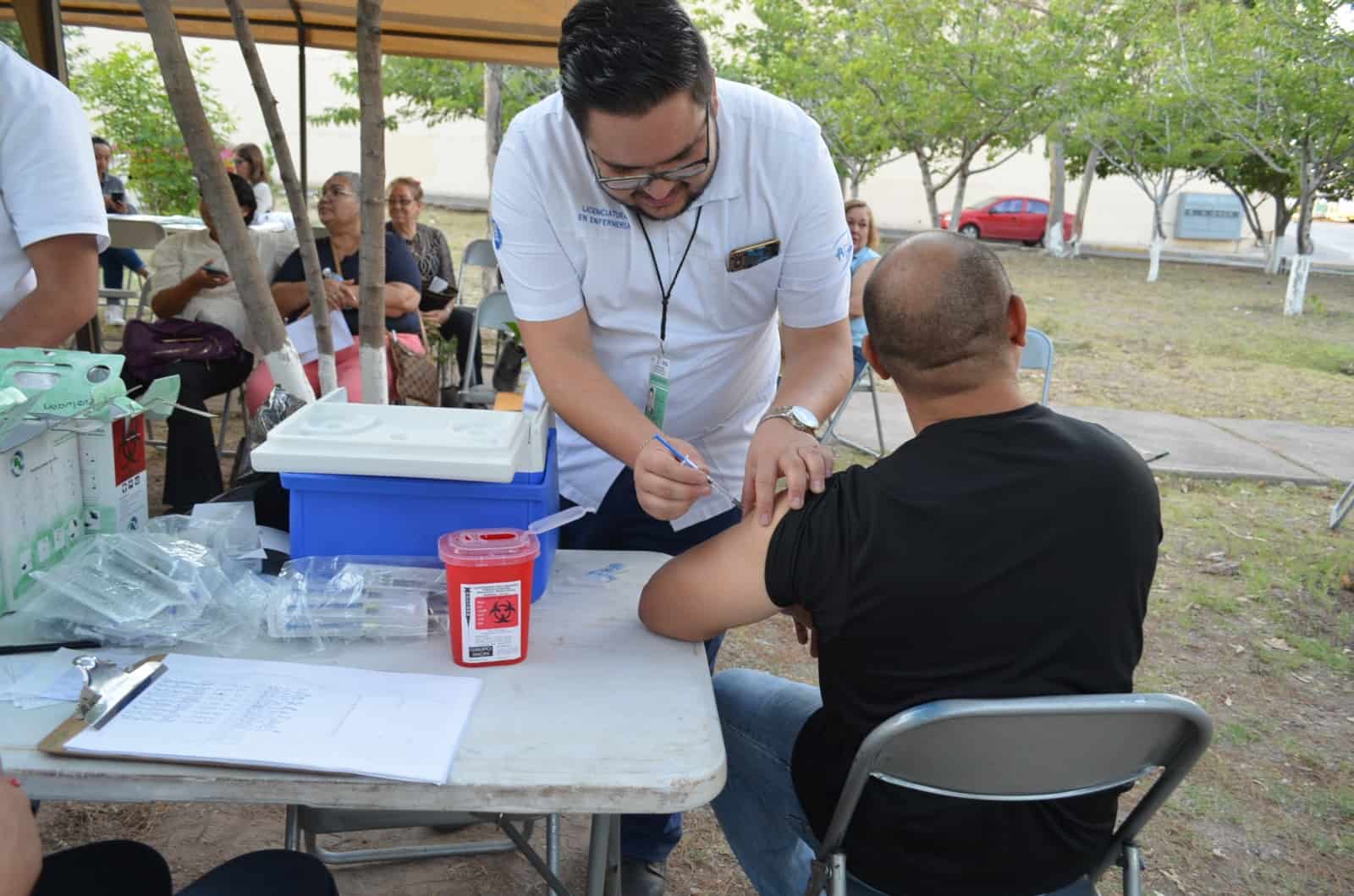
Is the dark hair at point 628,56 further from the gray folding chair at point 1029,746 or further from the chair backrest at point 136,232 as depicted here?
the chair backrest at point 136,232

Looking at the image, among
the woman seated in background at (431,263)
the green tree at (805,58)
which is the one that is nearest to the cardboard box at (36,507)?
the woman seated in background at (431,263)

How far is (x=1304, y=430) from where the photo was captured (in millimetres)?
6918

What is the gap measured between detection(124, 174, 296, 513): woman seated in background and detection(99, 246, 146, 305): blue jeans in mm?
3997

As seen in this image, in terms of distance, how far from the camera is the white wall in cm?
2066

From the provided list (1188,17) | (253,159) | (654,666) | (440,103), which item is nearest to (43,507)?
(654,666)

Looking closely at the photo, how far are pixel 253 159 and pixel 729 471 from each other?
662 cm

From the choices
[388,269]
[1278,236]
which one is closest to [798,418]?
[388,269]

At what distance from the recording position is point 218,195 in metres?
2.43

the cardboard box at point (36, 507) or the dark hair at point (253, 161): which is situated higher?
the dark hair at point (253, 161)

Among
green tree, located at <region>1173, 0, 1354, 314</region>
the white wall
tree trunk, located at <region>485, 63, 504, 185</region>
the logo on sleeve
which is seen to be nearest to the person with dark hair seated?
the logo on sleeve

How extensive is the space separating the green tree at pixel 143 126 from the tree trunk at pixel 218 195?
621 cm

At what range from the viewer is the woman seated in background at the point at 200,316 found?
151 inches

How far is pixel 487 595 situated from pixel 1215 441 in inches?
249

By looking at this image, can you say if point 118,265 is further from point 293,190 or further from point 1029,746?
point 1029,746
